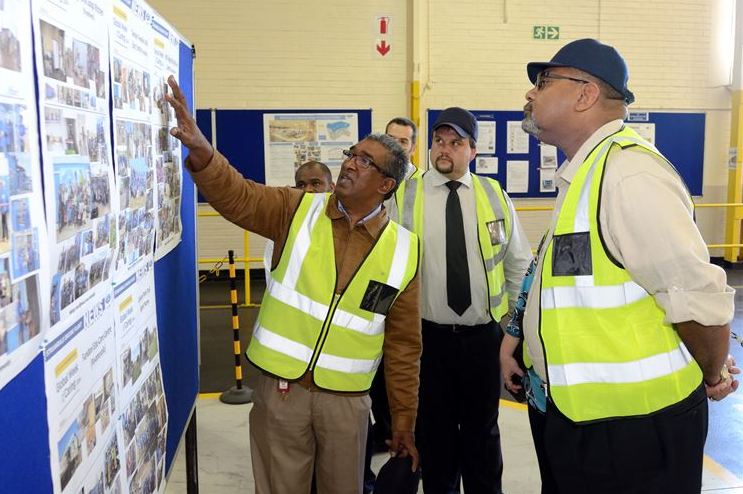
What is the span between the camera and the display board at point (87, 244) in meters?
1.05

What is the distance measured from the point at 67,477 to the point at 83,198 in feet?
1.84

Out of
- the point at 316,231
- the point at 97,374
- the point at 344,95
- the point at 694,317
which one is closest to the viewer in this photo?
the point at 97,374

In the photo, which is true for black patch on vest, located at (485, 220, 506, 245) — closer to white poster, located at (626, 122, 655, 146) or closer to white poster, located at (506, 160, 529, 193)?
white poster, located at (506, 160, 529, 193)

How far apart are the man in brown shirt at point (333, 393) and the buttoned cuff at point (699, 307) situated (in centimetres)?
99

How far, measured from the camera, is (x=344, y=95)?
29.9 ft

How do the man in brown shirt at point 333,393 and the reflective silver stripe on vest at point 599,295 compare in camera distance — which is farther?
the man in brown shirt at point 333,393

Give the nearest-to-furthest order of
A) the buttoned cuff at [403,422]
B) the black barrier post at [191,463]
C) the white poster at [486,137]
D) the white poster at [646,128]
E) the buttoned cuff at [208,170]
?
the buttoned cuff at [208,170] < the buttoned cuff at [403,422] < the black barrier post at [191,463] < the white poster at [486,137] < the white poster at [646,128]

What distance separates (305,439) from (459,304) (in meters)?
1.13

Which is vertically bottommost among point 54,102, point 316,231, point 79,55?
point 316,231

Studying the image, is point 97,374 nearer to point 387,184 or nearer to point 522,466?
point 387,184

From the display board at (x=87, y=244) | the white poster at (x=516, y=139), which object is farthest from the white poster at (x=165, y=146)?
the white poster at (x=516, y=139)

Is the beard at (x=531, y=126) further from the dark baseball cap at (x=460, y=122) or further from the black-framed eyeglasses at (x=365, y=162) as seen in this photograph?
the dark baseball cap at (x=460, y=122)

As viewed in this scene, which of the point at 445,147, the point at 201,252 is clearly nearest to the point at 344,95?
the point at 201,252

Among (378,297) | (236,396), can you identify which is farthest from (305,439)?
(236,396)
